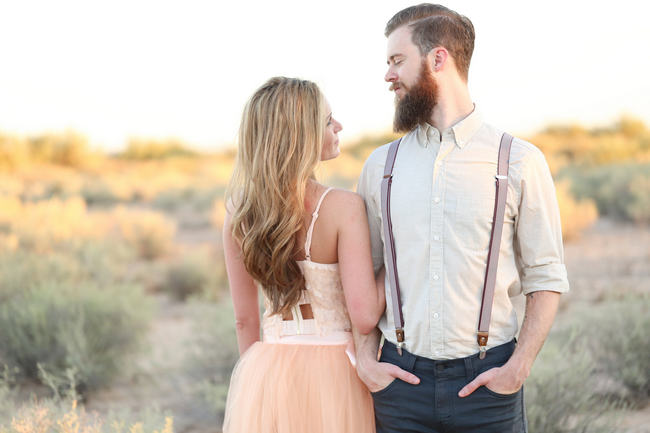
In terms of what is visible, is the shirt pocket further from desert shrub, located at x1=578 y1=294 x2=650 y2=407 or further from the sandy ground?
desert shrub, located at x1=578 y1=294 x2=650 y2=407

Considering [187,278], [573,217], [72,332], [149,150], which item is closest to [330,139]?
[72,332]

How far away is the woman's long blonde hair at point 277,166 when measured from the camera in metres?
2.22

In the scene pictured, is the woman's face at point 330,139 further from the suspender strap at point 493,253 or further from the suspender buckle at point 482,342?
the suspender buckle at point 482,342

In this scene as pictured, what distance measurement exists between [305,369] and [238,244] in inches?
21.3

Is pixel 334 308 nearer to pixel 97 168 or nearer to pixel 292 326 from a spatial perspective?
pixel 292 326

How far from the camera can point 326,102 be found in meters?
2.31

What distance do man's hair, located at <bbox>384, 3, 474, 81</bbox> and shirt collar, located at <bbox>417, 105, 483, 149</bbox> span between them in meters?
0.20

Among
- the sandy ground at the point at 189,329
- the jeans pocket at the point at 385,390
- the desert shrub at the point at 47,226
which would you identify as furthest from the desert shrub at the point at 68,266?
the jeans pocket at the point at 385,390

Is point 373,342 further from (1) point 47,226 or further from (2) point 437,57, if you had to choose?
(1) point 47,226

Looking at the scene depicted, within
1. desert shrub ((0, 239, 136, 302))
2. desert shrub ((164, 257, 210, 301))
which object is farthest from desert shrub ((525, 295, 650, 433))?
desert shrub ((164, 257, 210, 301))

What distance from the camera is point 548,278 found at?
2.09 meters

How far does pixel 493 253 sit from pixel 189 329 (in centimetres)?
598

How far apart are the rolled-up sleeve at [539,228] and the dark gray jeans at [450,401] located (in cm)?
27

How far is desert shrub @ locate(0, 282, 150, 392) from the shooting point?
558 cm
